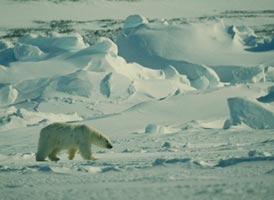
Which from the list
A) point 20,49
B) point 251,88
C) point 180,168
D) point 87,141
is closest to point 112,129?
point 251,88

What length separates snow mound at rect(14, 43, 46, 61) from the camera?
67.8 ft

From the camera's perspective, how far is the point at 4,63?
2155cm

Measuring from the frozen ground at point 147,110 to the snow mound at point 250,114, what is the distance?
0.8 inches

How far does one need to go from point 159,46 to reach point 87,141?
16.1m

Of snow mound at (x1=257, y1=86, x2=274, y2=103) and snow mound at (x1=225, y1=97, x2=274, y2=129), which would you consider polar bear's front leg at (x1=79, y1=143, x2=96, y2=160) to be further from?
snow mound at (x1=257, y1=86, x2=274, y2=103)

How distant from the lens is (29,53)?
20.7 m

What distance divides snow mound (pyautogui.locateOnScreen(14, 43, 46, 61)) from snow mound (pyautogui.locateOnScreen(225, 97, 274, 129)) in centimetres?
1048

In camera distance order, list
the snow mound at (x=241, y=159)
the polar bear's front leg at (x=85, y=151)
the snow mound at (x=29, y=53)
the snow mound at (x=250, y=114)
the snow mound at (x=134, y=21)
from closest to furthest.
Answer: the snow mound at (x=241, y=159) < the polar bear's front leg at (x=85, y=151) < the snow mound at (x=250, y=114) < the snow mound at (x=29, y=53) < the snow mound at (x=134, y=21)

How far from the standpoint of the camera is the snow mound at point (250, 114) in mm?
11547

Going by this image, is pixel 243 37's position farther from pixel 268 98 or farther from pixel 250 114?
pixel 250 114

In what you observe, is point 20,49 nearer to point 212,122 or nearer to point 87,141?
point 212,122

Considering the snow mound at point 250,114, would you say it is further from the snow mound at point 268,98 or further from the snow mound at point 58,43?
the snow mound at point 58,43

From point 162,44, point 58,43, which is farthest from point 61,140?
point 162,44

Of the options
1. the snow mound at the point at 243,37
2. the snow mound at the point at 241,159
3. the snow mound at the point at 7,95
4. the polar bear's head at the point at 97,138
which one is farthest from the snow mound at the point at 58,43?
the snow mound at the point at 241,159
